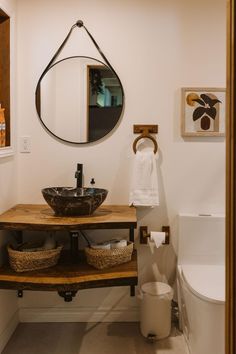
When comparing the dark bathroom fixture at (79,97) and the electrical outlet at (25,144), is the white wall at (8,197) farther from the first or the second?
the dark bathroom fixture at (79,97)

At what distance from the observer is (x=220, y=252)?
2689 millimetres

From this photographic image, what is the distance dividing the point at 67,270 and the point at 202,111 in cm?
143

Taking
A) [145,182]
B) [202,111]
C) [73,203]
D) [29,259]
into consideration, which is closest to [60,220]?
[73,203]

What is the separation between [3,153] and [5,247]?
624 millimetres

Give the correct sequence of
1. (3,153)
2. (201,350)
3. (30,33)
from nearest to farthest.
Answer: (201,350) < (3,153) < (30,33)

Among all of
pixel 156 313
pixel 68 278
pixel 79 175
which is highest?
pixel 79 175

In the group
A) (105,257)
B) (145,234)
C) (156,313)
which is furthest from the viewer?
(145,234)

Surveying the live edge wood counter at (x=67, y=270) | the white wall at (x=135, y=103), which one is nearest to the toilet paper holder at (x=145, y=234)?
the white wall at (x=135, y=103)

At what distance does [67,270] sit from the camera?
2.32 metres

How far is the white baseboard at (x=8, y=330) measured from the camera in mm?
2421

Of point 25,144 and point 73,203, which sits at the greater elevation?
point 25,144

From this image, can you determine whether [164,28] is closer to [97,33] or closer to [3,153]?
[97,33]

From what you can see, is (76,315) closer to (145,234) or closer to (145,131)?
(145,234)

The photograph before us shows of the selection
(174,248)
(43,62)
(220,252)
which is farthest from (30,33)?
(220,252)
